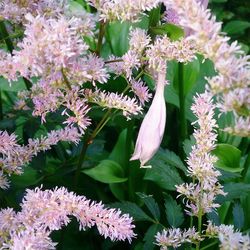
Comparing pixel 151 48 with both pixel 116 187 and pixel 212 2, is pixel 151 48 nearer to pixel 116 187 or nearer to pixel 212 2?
pixel 116 187

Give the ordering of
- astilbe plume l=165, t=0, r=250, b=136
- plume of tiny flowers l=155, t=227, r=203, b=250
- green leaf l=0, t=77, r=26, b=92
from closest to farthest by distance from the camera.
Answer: astilbe plume l=165, t=0, r=250, b=136 → plume of tiny flowers l=155, t=227, r=203, b=250 → green leaf l=0, t=77, r=26, b=92

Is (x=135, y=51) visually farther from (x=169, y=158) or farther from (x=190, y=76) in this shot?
(x=190, y=76)

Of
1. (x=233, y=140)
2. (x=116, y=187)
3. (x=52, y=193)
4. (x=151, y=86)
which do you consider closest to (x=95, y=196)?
(x=116, y=187)

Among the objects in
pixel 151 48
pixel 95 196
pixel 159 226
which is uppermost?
pixel 151 48

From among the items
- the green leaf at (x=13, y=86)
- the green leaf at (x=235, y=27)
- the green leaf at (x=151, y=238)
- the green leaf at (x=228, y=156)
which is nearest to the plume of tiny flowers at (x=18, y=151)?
the green leaf at (x=151, y=238)

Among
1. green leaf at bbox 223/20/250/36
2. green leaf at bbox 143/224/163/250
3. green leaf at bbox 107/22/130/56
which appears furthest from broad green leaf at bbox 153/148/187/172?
green leaf at bbox 223/20/250/36

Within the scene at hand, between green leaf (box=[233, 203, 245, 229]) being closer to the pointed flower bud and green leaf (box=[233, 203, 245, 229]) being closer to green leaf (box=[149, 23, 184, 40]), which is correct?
the pointed flower bud
